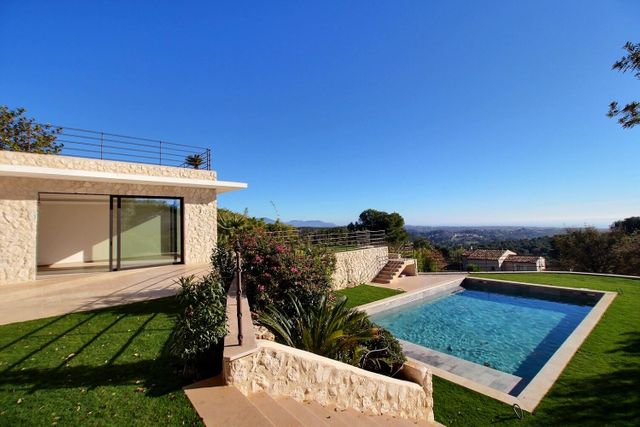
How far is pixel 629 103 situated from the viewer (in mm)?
5148

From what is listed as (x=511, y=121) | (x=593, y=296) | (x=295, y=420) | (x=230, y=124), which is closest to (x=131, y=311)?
(x=295, y=420)

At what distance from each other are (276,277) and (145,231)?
8.64 metres

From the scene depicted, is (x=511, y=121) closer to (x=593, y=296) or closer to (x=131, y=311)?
(x=593, y=296)

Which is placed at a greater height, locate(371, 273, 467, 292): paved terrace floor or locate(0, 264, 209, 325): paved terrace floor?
locate(0, 264, 209, 325): paved terrace floor

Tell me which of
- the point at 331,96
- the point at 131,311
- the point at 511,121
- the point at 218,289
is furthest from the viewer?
the point at 331,96

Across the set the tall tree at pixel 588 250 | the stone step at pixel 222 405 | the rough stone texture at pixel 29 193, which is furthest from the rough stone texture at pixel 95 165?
the tall tree at pixel 588 250

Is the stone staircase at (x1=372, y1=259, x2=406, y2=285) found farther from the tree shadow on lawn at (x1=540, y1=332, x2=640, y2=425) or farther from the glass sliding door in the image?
the glass sliding door

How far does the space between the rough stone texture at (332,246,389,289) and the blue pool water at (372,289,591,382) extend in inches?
127

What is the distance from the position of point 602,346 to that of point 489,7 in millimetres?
11566

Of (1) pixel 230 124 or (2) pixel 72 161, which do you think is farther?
(1) pixel 230 124

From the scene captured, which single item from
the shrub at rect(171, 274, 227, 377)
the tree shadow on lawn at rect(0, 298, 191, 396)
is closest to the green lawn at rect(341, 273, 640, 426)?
the shrub at rect(171, 274, 227, 377)

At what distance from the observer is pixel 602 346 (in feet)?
23.3

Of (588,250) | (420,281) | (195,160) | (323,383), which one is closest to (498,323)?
(420,281)

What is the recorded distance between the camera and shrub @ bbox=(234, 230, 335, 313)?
5980 mm
